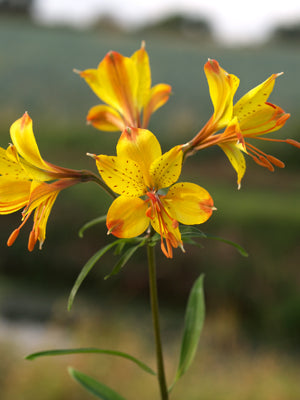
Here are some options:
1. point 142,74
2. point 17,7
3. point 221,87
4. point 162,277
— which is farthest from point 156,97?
point 17,7

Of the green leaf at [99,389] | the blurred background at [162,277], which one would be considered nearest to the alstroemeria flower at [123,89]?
the green leaf at [99,389]

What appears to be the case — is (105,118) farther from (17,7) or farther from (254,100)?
(17,7)

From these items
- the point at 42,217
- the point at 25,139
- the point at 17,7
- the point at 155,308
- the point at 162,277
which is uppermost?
the point at 25,139

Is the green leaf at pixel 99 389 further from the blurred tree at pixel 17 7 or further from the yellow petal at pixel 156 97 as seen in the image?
the blurred tree at pixel 17 7

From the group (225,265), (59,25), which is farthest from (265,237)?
(59,25)

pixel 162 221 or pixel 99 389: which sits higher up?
pixel 162 221

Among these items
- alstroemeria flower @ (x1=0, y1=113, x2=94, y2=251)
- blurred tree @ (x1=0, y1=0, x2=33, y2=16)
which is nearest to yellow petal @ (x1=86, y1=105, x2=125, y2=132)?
alstroemeria flower @ (x1=0, y1=113, x2=94, y2=251)
